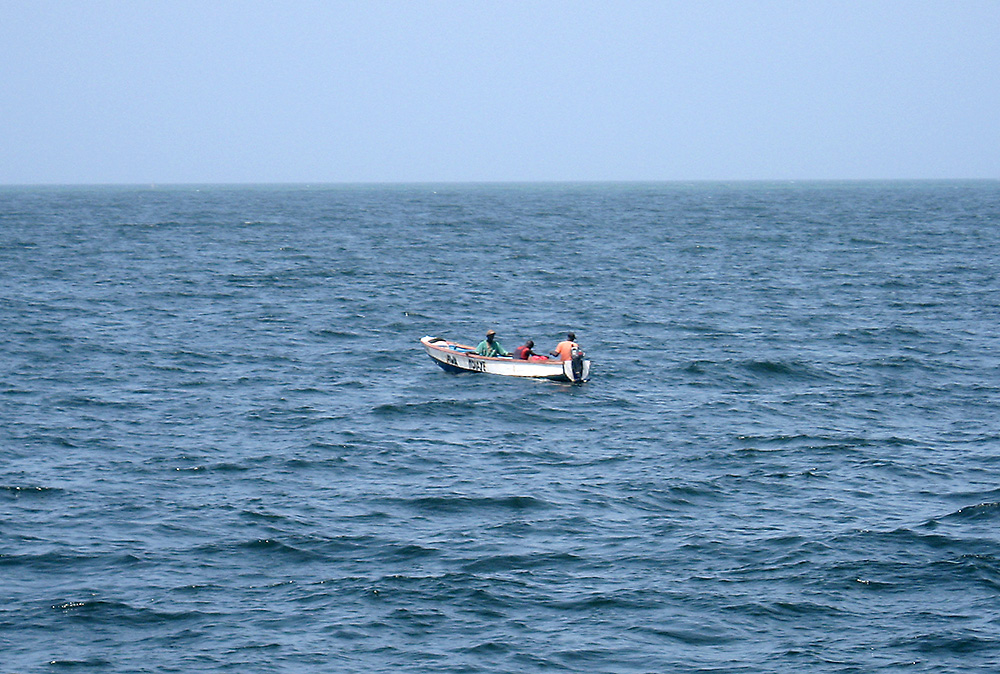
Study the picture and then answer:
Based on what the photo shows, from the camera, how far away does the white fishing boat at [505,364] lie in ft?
128

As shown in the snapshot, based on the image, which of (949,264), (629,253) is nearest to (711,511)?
(949,264)

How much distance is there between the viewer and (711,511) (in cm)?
2539

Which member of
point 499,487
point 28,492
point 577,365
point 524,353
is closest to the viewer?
point 28,492

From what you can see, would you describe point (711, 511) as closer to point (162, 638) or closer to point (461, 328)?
point (162, 638)

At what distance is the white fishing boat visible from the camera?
39000 mm

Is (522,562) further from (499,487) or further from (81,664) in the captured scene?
(81,664)

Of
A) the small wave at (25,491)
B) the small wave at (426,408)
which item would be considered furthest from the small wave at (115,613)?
the small wave at (426,408)

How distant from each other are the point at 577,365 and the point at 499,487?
40.0 feet

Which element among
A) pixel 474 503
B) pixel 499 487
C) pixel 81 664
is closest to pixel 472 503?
pixel 474 503

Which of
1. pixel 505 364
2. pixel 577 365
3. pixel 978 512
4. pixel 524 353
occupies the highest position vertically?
pixel 524 353

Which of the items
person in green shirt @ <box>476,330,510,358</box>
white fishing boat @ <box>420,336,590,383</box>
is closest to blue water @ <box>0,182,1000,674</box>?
white fishing boat @ <box>420,336,590,383</box>

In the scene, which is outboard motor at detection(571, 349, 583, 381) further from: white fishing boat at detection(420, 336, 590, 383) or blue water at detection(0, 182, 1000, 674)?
blue water at detection(0, 182, 1000, 674)

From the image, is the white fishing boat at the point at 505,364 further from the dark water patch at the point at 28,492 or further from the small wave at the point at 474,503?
the dark water patch at the point at 28,492

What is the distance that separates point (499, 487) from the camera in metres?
27.3
